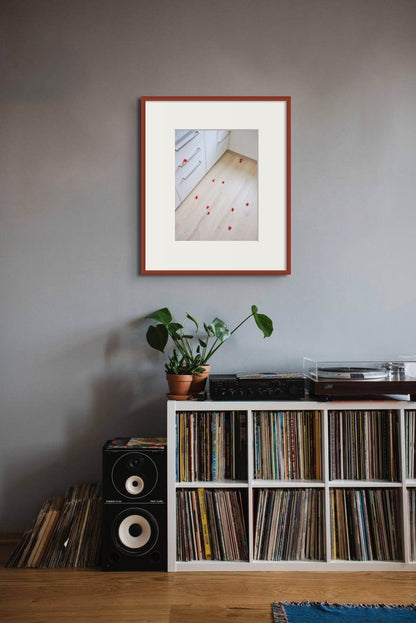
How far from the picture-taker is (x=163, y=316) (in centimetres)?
233

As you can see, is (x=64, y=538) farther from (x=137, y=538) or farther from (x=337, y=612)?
(x=337, y=612)

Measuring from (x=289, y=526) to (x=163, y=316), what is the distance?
41.3 inches

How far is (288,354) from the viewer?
2453mm

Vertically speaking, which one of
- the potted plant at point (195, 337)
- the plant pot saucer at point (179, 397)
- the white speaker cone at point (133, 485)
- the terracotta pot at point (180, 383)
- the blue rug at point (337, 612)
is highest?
the potted plant at point (195, 337)

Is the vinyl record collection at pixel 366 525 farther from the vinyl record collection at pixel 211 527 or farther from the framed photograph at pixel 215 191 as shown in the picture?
the framed photograph at pixel 215 191

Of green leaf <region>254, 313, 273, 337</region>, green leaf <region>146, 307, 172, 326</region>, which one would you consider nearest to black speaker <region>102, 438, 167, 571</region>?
green leaf <region>146, 307, 172, 326</region>

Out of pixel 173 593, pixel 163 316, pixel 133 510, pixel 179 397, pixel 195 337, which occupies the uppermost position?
pixel 163 316

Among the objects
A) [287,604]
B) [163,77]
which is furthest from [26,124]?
[287,604]

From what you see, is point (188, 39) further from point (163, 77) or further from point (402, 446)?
point (402, 446)

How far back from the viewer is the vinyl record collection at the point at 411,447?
2.12 metres

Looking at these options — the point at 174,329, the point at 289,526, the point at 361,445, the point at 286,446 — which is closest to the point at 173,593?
the point at 289,526

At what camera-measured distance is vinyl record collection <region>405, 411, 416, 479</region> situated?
2117mm

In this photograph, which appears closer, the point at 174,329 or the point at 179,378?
the point at 179,378

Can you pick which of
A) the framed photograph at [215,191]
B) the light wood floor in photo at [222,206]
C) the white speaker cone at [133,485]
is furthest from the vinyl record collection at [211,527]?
the light wood floor in photo at [222,206]
